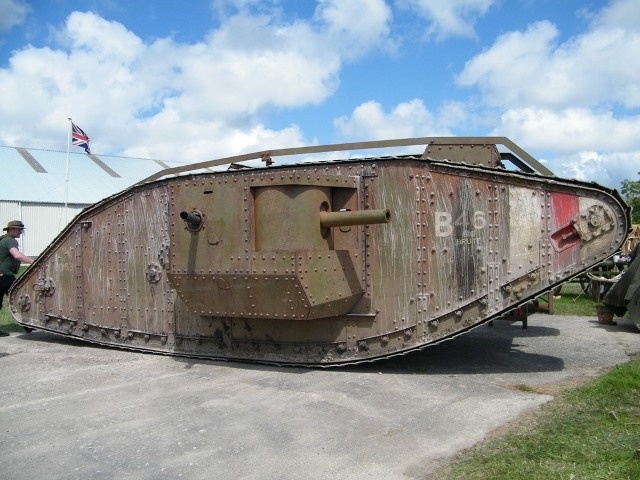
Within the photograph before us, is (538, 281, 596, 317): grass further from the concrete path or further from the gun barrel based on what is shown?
the gun barrel

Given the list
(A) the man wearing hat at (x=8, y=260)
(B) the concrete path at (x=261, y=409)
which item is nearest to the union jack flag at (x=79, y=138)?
(A) the man wearing hat at (x=8, y=260)

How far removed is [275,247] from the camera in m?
6.98

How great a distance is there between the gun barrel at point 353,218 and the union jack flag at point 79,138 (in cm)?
2605

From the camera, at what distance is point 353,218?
22.5 ft

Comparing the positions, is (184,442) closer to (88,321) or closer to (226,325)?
(226,325)

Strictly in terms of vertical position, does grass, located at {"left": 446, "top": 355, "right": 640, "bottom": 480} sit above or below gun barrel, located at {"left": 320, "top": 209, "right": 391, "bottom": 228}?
below

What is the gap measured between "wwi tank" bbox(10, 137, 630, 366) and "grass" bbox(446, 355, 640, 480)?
165cm

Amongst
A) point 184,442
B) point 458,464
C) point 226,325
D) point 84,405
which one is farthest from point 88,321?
point 458,464

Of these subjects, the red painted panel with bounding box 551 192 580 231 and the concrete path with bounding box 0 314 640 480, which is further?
the red painted panel with bounding box 551 192 580 231

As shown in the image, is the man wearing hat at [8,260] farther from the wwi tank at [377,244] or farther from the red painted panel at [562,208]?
the red painted panel at [562,208]

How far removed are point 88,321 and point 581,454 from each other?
753cm

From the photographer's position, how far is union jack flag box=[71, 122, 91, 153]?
2969cm

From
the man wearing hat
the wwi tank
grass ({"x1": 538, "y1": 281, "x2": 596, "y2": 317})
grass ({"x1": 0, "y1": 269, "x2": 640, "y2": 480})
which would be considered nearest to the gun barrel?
the wwi tank

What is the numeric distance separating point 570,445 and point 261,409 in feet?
9.47
